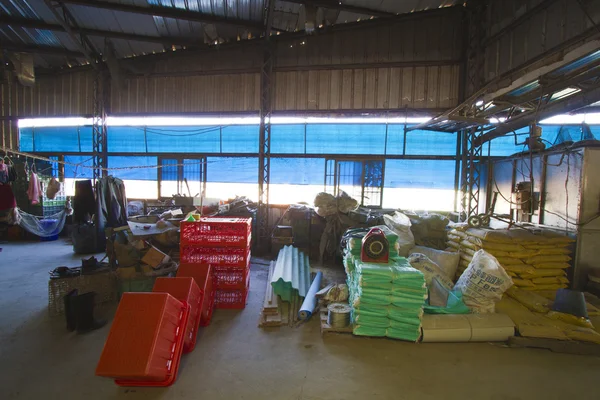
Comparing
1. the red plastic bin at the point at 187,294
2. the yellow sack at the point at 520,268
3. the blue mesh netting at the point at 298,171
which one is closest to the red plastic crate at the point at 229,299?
the red plastic bin at the point at 187,294

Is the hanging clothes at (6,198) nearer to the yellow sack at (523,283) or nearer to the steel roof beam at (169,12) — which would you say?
the steel roof beam at (169,12)

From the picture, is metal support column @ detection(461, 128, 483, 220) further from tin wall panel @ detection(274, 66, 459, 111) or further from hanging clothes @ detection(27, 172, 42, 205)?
hanging clothes @ detection(27, 172, 42, 205)

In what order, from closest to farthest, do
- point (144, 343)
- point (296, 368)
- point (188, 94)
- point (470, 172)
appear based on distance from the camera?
point (144, 343) → point (296, 368) → point (470, 172) → point (188, 94)

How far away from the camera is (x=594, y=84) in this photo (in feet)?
12.6

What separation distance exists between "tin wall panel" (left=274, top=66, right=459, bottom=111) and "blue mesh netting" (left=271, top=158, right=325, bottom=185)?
1.45 metres

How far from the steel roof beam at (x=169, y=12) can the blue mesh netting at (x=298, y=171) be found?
3525mm

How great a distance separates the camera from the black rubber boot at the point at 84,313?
126 inches

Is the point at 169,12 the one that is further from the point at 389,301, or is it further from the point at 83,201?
the point at 389,301

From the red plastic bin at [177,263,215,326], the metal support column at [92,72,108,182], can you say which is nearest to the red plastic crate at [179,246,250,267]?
the red plastic bin at [177,263,215,326]

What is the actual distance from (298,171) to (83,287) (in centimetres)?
537

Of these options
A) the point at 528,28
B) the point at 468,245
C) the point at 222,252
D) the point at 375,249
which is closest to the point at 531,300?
the point at 468,245

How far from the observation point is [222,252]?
152 inches

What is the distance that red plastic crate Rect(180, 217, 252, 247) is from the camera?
3.80m

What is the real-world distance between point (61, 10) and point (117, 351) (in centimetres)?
857
